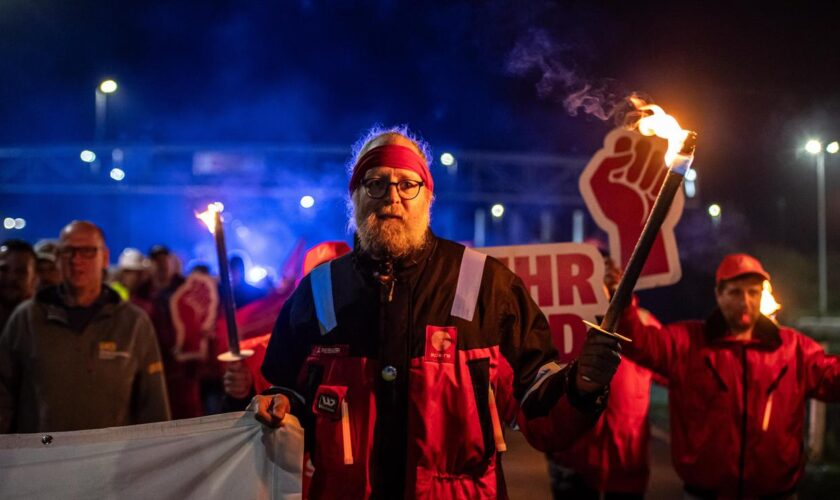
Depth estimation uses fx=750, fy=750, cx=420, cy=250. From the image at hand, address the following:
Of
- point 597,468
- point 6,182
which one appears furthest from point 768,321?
point 6,182

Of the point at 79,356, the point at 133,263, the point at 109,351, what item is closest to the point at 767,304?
the point at 109,351

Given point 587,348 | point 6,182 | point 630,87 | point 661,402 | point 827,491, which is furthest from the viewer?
point 6,182

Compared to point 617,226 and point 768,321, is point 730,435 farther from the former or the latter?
point 617,226

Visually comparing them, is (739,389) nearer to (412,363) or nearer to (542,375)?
(542,375)

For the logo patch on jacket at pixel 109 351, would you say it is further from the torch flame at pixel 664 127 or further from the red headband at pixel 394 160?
the torch flame at pixel 664 127

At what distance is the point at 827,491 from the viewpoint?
8.28 metres

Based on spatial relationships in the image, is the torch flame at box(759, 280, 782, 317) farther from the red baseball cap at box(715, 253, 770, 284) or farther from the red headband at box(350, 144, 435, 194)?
the red headband at box(350, 144, 435, 194)

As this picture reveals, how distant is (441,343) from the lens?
108 inches

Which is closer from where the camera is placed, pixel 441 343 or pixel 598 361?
pixel 598 361

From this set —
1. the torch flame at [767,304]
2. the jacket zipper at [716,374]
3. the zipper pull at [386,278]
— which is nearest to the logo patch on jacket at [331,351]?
the zipper pull at [386,278]

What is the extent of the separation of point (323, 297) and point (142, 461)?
987 millimetres

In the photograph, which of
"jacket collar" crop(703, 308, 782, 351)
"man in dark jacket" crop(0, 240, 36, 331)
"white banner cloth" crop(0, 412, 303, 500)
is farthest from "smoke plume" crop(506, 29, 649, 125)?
"man in dark jacket" crop(0, 240, 36, 331)

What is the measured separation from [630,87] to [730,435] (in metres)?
2.33

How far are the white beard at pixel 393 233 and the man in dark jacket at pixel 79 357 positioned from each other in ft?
8.22
